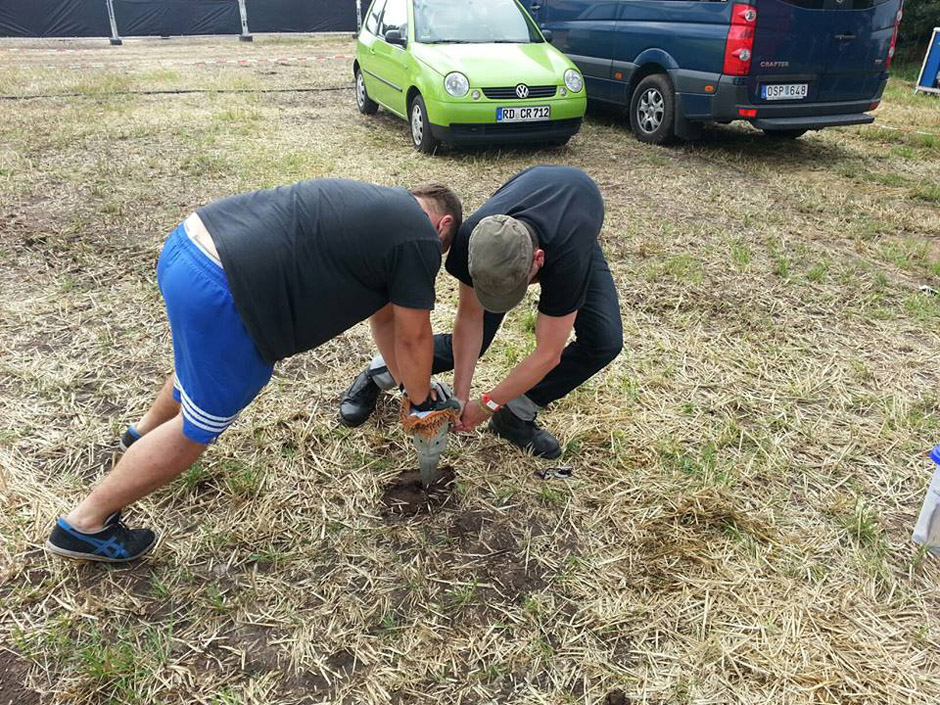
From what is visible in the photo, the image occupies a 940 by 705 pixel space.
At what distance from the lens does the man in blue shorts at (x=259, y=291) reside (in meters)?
1.78

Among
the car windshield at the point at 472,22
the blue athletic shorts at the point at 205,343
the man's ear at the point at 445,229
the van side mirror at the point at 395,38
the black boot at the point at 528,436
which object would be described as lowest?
the black boot at the point at 528,436

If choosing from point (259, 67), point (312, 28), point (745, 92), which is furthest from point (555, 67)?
point (312, 28)

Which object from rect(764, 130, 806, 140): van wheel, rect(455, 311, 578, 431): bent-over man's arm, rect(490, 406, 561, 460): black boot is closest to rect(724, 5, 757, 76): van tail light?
rect(764, 130, 806, 140): van wheel

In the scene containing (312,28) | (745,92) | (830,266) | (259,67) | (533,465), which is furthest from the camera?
(312,28)

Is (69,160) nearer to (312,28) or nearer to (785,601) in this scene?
(785,601)

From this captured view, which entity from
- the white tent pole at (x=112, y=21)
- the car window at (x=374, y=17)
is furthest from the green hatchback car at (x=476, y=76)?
the white tent pole at (x=112, y=21)

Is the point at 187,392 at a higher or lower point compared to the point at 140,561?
higher

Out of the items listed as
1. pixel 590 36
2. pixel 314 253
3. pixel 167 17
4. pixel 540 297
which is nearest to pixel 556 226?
pixel 540 297

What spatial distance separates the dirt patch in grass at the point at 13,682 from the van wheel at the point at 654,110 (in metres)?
6.96

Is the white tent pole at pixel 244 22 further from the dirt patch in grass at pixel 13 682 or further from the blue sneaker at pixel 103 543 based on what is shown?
the dirt patch in grass at pixel 13 682

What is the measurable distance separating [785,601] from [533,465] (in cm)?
101

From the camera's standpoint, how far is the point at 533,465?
269 cm

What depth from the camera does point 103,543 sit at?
208 centimetres

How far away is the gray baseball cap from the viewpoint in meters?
1.87
